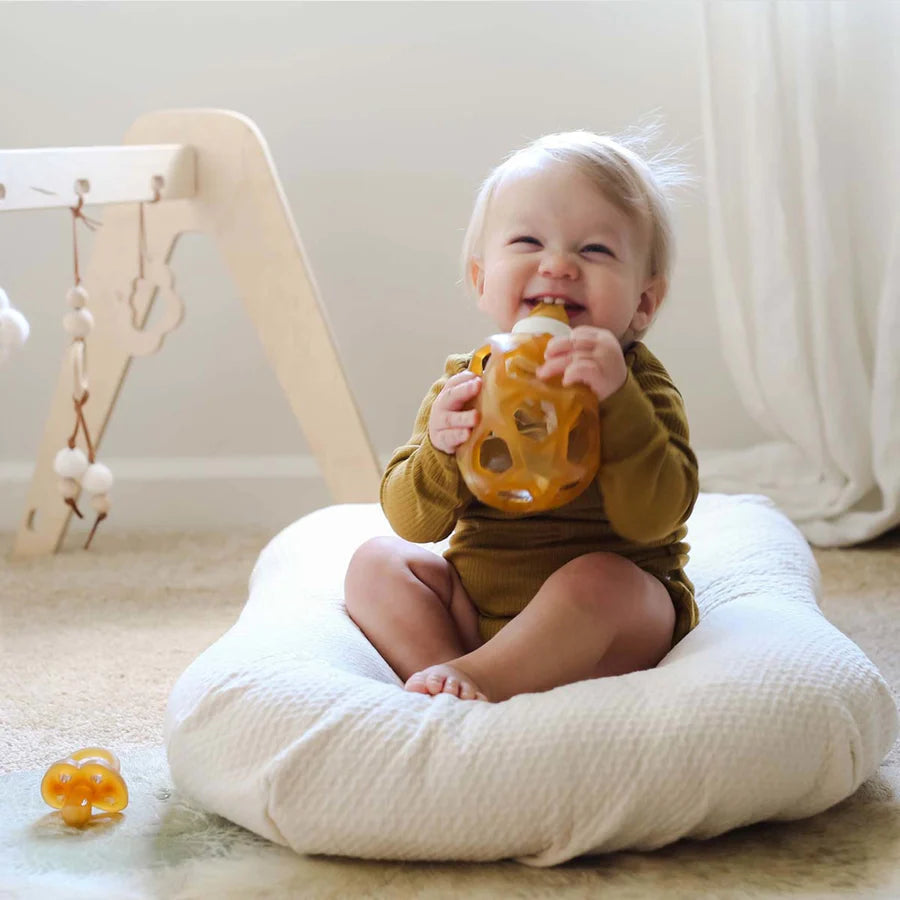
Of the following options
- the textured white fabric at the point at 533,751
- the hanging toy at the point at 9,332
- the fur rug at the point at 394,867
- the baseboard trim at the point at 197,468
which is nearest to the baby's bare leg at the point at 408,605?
the textured white fabric at the point at 533,751

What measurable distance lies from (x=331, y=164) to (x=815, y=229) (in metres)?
0.75

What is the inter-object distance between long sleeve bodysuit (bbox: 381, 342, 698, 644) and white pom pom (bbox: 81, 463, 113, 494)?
0.62 meters

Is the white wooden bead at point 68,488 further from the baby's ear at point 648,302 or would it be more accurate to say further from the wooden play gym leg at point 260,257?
the baby's ear at point 648,302

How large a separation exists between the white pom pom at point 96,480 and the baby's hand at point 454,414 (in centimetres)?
72

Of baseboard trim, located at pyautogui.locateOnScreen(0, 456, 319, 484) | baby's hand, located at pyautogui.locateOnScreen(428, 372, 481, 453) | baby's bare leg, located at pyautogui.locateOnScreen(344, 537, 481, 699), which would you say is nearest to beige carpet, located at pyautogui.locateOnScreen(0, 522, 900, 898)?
baseboard trim, located at pyautogui.locateOnScreen(0, 456, 319, 484)

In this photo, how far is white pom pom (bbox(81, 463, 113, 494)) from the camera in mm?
1699

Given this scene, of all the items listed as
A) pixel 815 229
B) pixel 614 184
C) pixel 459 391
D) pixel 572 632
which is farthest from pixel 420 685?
pixel 815 229

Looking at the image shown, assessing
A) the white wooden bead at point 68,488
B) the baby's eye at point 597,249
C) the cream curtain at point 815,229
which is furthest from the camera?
the cream curtain at point 815,229

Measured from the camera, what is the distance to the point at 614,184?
3.78 ft

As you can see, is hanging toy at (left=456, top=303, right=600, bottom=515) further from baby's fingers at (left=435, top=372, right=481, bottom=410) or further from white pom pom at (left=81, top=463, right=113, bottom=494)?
white pom pom at (left=81, top=463, right=113, bottom=494)

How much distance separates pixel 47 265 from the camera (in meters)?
2.17

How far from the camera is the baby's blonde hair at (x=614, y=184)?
1.15 meters

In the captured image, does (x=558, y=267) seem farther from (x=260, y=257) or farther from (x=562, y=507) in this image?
(x=260, y=257)

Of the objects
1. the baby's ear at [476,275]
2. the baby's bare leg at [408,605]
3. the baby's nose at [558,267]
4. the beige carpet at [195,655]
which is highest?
the baby's nose at [558,267]
